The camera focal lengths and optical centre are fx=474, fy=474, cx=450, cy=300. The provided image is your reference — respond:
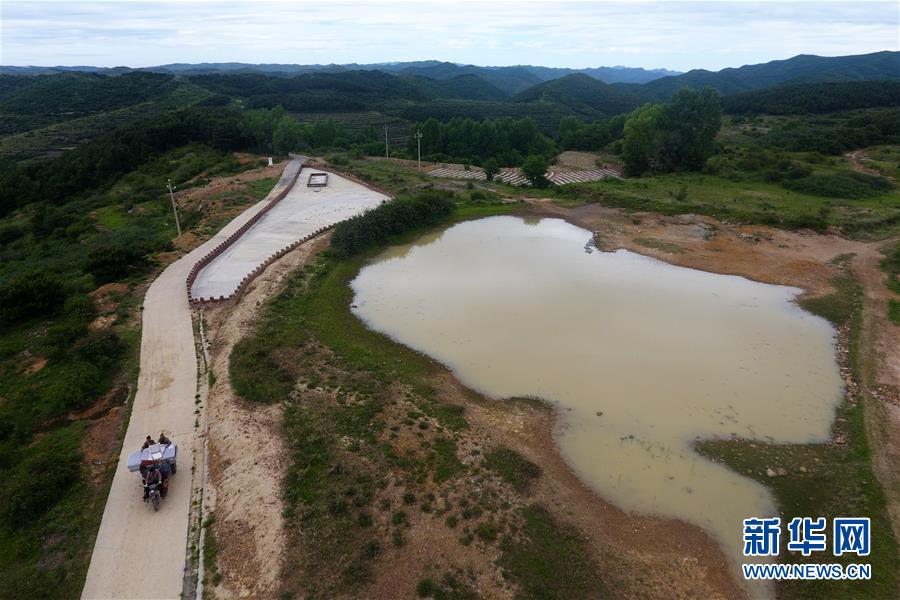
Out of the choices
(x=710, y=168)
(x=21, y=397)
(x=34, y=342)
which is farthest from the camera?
(x=710, y=168)

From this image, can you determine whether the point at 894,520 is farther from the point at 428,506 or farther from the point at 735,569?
the point at 428,506

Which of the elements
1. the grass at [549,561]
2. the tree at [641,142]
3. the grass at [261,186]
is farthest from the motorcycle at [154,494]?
the tree at [641,142]

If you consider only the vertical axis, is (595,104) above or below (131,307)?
above

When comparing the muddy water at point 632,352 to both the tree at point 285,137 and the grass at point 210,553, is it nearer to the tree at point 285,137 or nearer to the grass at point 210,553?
the grass at point 210,553

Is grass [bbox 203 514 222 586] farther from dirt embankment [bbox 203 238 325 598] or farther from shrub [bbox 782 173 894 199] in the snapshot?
shrub [bbox 782 173 894 199]

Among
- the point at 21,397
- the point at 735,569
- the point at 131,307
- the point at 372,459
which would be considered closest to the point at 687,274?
the point at 735,569

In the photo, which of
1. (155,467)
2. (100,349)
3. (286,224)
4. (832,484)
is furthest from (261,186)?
(832,484)

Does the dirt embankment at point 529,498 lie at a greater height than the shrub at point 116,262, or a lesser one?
lesser
